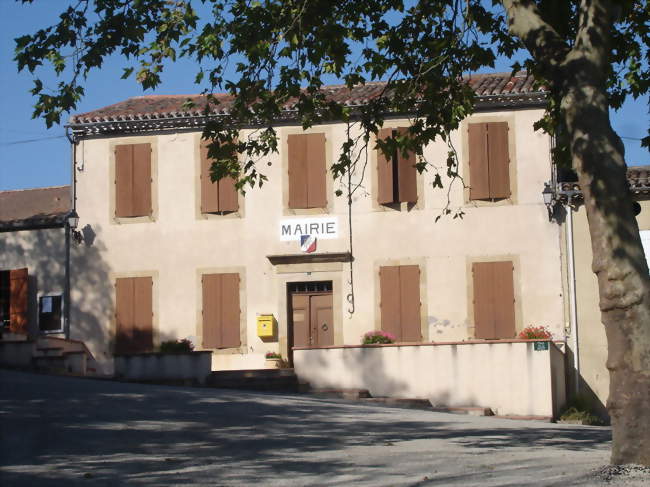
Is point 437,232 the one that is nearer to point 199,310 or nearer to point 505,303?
point 505,303

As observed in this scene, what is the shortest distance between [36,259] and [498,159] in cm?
1040

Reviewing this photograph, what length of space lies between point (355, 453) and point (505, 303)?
11699 mm

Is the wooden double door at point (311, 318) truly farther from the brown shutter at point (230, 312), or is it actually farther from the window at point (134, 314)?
the window at point (134, 314)

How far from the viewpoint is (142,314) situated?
948 inches

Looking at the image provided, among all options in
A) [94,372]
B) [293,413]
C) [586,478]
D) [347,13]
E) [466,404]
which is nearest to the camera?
[586,478]

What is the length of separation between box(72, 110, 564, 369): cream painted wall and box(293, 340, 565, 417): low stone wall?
7.00 ft

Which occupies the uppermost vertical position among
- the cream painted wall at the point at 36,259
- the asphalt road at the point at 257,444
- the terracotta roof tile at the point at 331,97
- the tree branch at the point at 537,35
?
the terracotta roof tile at the point at 331,97

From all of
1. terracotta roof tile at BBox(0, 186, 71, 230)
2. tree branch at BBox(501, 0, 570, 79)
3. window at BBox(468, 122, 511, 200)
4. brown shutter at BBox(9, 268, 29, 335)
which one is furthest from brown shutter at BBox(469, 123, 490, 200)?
tree branch at BBox(501, 0, 570, 79)

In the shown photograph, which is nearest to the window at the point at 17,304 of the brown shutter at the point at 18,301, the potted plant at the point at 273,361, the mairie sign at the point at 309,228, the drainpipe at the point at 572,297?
the brown shutter at the point at 18,301

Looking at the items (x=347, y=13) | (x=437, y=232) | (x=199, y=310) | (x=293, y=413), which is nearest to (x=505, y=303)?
(x=437, y=232)

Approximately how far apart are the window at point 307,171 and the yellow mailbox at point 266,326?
2.44 meters

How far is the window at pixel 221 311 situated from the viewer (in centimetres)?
2358

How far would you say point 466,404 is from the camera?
66.6 feet

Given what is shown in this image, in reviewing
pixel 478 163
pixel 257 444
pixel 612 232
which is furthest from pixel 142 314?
pixel 612 232
